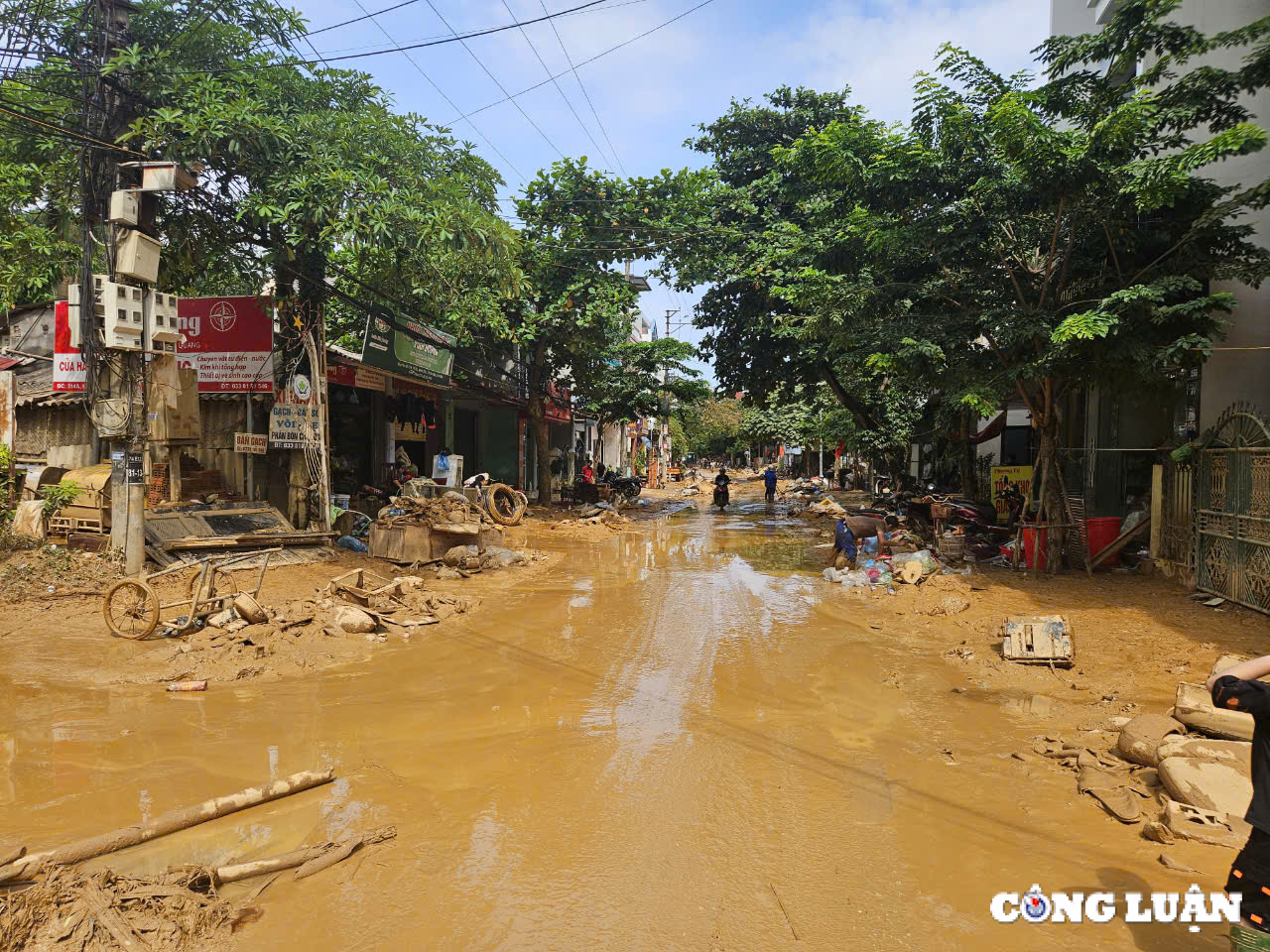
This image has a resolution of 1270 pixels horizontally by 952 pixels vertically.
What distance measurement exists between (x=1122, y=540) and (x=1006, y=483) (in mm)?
5373

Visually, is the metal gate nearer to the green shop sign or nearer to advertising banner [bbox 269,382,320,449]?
the green shop sign

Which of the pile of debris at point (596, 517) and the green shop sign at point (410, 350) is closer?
the green shop sign at point (410, 350)

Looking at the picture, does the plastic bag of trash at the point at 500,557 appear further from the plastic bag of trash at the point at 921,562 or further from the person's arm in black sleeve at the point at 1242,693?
the person's arm in black sleeve at the point at 1242,693

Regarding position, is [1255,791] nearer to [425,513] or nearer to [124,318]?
[124,318]

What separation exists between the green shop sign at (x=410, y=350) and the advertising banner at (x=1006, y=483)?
13.6m

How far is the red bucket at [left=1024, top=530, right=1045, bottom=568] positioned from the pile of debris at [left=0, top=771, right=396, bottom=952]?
12101 millimetres

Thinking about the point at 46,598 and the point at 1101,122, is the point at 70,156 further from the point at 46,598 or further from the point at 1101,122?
the point at 1101,122

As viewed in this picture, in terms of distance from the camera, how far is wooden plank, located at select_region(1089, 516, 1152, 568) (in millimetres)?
11938

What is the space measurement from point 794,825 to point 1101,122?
989 centimetres

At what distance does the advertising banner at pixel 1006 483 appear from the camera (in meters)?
16.7

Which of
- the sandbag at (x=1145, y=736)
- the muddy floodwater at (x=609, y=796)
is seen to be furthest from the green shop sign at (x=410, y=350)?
the sandbag at (x=1145, y=736)

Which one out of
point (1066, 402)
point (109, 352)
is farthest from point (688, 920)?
point (1066, 402)

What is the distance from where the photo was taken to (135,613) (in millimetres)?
8188

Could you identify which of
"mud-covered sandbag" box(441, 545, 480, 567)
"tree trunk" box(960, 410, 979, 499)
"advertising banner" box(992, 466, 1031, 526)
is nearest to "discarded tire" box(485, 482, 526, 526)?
"mud-covered sandbag" box(441, 545, 480, 567)
